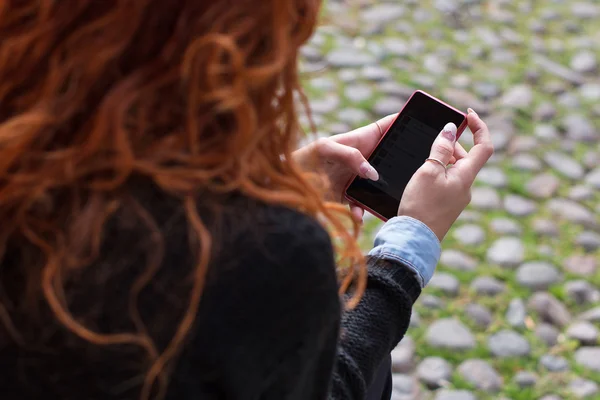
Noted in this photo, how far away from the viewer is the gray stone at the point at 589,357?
2.60 metres

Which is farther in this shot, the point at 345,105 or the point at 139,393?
the point at 345,105

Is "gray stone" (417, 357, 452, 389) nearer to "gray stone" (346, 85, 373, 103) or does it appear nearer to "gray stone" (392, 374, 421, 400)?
"gray stone" (392, 374, 421, 400)

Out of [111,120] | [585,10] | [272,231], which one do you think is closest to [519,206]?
[585,10]

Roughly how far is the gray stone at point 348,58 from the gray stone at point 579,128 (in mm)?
913

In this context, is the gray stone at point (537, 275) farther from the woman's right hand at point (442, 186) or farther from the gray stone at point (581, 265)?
the woman's right hand at point (442, 186)

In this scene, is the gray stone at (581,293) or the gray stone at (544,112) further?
the gray stone at (544,112)

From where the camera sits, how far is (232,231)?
3.39ft

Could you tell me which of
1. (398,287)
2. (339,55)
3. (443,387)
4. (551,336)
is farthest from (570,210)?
(398,287)

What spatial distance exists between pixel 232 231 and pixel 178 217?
7cm

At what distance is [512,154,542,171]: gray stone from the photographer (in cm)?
337

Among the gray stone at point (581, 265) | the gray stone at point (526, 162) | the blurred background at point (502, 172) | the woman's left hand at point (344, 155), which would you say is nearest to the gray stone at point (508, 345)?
the blurred background at point (502, 172)

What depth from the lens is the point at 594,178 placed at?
3338 mm

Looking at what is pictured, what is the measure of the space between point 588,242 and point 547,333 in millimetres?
501

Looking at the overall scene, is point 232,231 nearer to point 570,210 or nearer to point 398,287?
point 398,287
